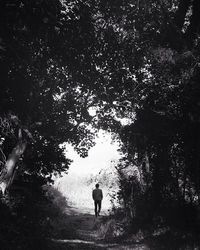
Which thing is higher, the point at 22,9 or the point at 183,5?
the point at 183,5

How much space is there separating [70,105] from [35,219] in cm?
722

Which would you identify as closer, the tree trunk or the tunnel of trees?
the tunnel of trees

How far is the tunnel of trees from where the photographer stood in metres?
10.8

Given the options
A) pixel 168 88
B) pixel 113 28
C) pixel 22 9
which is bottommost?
pixel 22 9

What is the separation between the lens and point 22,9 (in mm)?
6723

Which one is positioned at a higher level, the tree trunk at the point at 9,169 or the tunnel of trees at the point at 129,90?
the tunnel of trees at the point at 129,90

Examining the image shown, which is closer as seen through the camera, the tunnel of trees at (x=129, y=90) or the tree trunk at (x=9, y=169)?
the tunnel of trees at (x=129, y=90)

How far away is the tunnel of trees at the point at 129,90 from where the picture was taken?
35.5 feet

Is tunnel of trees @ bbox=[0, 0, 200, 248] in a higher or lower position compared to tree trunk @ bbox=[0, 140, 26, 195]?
higher

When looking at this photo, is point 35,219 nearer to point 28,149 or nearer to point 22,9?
point 28,149

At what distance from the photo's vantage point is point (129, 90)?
51.3 ft

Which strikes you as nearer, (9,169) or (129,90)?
(9,169)

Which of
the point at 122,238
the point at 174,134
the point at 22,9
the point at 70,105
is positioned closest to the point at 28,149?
the point at 70,105

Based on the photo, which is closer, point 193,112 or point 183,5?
point 193,112
